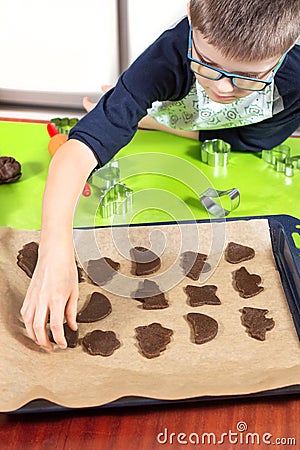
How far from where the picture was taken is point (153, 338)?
1.03m

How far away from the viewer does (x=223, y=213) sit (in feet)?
4.32

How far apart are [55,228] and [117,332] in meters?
0.17

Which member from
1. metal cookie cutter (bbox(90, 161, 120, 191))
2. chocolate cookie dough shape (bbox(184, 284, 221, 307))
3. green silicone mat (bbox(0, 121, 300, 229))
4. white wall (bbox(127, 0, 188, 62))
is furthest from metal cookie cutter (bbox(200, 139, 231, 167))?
chocolate cookie dough shape (bbox(184, 284, 221, 307))

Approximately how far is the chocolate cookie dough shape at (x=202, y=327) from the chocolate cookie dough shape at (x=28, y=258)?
23cm

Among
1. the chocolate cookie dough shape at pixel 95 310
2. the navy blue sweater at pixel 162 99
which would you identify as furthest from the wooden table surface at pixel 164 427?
the navy blue sweater at pixel 162 99

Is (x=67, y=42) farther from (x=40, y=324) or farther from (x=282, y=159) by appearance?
(x=40, y=324)

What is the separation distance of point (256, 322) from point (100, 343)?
205mm

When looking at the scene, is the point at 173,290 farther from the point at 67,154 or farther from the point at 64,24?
the point at 64,24

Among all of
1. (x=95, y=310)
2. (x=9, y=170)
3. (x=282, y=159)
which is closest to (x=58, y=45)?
(x=9, y=170)

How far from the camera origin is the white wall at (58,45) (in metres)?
1.60

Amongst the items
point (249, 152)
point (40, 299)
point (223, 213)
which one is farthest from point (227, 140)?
point (40, 299)

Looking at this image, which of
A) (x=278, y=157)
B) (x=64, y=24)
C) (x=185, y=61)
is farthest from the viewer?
(x=64, y=24)

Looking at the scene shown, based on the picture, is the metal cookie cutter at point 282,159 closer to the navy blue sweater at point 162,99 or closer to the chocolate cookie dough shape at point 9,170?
the navy blue sweater at point 162,99

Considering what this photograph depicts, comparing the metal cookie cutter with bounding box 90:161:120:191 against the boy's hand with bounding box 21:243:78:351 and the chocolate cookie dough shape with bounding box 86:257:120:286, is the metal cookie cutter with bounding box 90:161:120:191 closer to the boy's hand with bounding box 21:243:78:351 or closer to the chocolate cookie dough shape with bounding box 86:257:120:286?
the chocolate cookie dough shape with bounding box 86:257:120:286
